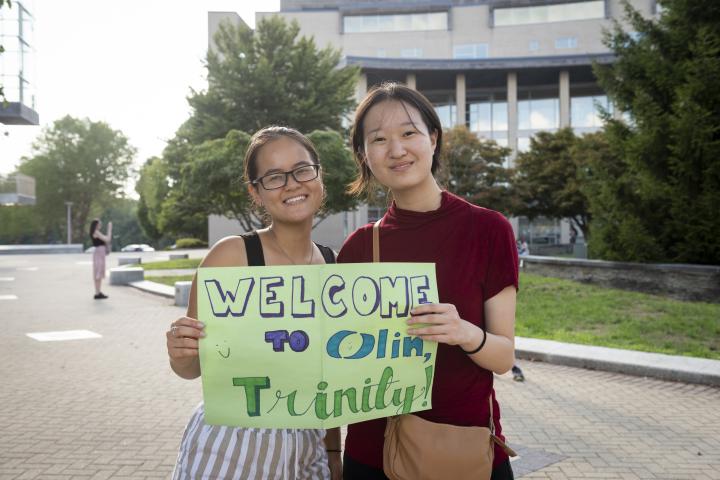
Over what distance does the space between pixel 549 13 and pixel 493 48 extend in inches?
211

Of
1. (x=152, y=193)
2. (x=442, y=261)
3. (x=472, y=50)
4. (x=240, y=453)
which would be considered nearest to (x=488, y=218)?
(x=442, y=261)

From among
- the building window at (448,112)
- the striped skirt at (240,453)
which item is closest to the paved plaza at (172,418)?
the striped skirt at (240,453)

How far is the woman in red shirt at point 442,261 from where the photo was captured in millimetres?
1868

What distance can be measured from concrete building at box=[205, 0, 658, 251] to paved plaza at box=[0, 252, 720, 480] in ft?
129

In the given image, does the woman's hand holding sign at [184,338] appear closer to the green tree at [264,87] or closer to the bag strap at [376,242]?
the bag strap at [376,242]

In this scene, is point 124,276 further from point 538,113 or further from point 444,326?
point 538,113

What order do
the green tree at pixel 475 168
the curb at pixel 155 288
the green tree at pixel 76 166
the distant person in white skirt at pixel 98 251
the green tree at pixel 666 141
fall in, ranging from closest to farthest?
the green tree at pixel 666 141 < the distant person in white skirt at pixel 98 251 < the curb at pixel 155 288 < the green tree at pixel 475 168 < the green tree at pixel 76 166

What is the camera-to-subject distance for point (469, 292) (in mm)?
1920

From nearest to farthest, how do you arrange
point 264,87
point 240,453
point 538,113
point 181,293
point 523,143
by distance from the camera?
point 240,453, point 181,293, point 264,87, point 523,143, point 538,113

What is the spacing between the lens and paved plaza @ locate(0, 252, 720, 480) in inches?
168

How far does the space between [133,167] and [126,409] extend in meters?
76.5

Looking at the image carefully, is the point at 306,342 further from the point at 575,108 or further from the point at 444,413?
the point at 575,108

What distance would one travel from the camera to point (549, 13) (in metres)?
49.1

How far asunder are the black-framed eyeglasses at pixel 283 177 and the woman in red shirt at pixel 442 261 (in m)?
0.28
